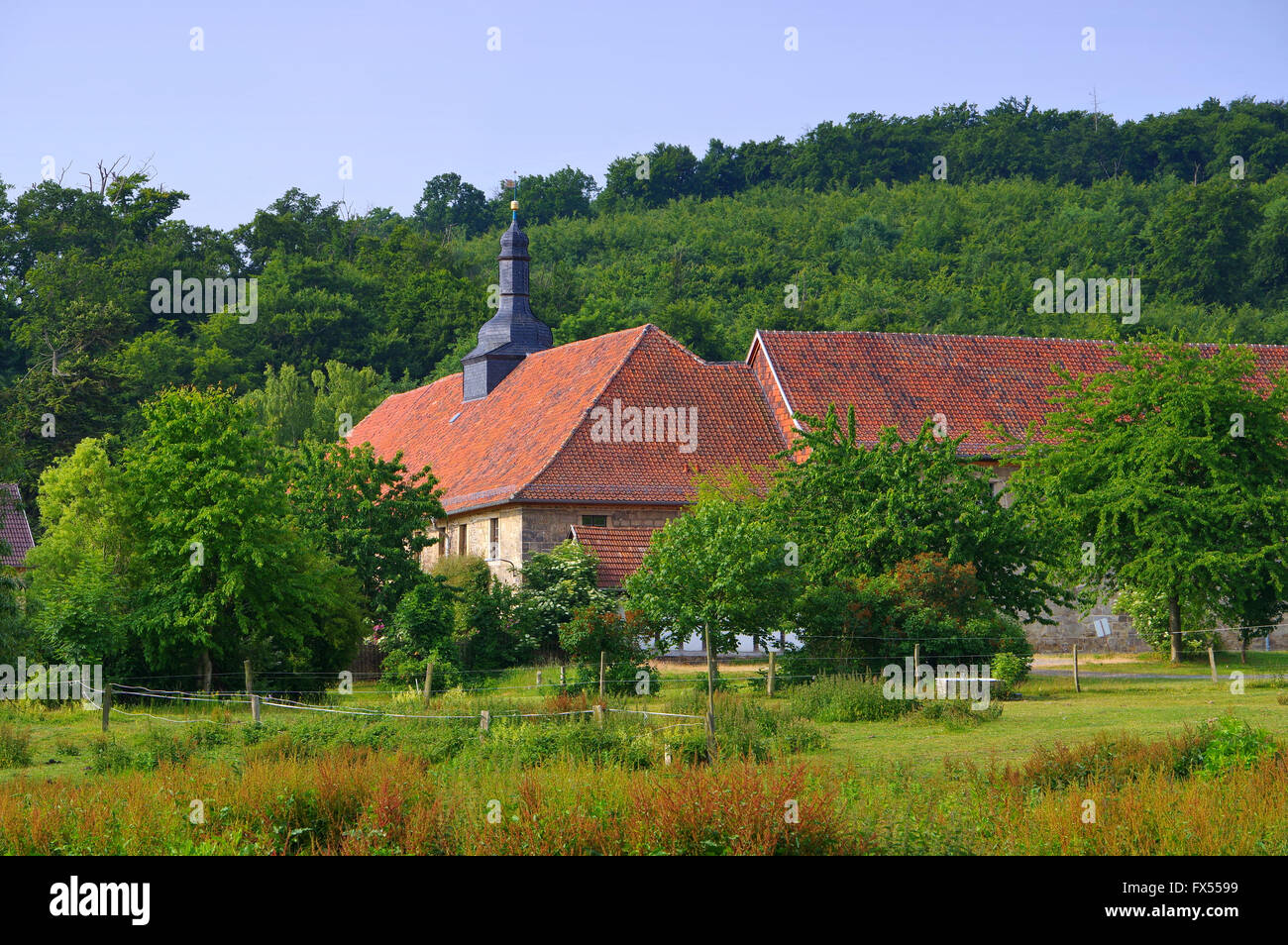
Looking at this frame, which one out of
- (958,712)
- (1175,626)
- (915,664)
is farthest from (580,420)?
(958,712)

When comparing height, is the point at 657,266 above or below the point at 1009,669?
above

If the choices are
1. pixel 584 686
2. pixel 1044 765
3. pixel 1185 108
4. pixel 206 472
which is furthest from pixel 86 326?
pixel 1185 108

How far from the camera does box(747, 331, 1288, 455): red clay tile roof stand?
40812 millimetres

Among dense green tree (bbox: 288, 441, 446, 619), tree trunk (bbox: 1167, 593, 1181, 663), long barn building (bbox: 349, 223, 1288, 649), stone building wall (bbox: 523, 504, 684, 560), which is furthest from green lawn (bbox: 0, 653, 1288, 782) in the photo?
long barn building (bbox: 349, 223, 1288, 649)

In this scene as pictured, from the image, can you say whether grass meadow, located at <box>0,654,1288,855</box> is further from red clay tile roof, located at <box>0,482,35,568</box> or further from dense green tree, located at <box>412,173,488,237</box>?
dense green tree, located at <box>412,173,488,237</box>

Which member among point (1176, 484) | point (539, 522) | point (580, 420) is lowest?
point (539, 522)

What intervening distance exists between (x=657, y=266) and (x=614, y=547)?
171 feet

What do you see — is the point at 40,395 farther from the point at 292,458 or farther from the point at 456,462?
the point at 292,458

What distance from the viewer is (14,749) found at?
790 inches

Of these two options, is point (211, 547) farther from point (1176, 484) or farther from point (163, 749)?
point (1176, 484)

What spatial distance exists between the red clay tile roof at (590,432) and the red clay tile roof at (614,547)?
2.55 ft

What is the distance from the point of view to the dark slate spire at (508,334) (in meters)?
49.1

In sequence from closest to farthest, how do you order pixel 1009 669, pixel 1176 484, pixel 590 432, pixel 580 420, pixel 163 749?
pixel 163 749, pixel 1009 669, pixel 1176 484, pixel 590 432, pixel 580 420

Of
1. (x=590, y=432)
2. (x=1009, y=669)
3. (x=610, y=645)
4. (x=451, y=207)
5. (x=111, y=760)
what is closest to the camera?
(x=111, y=760)
